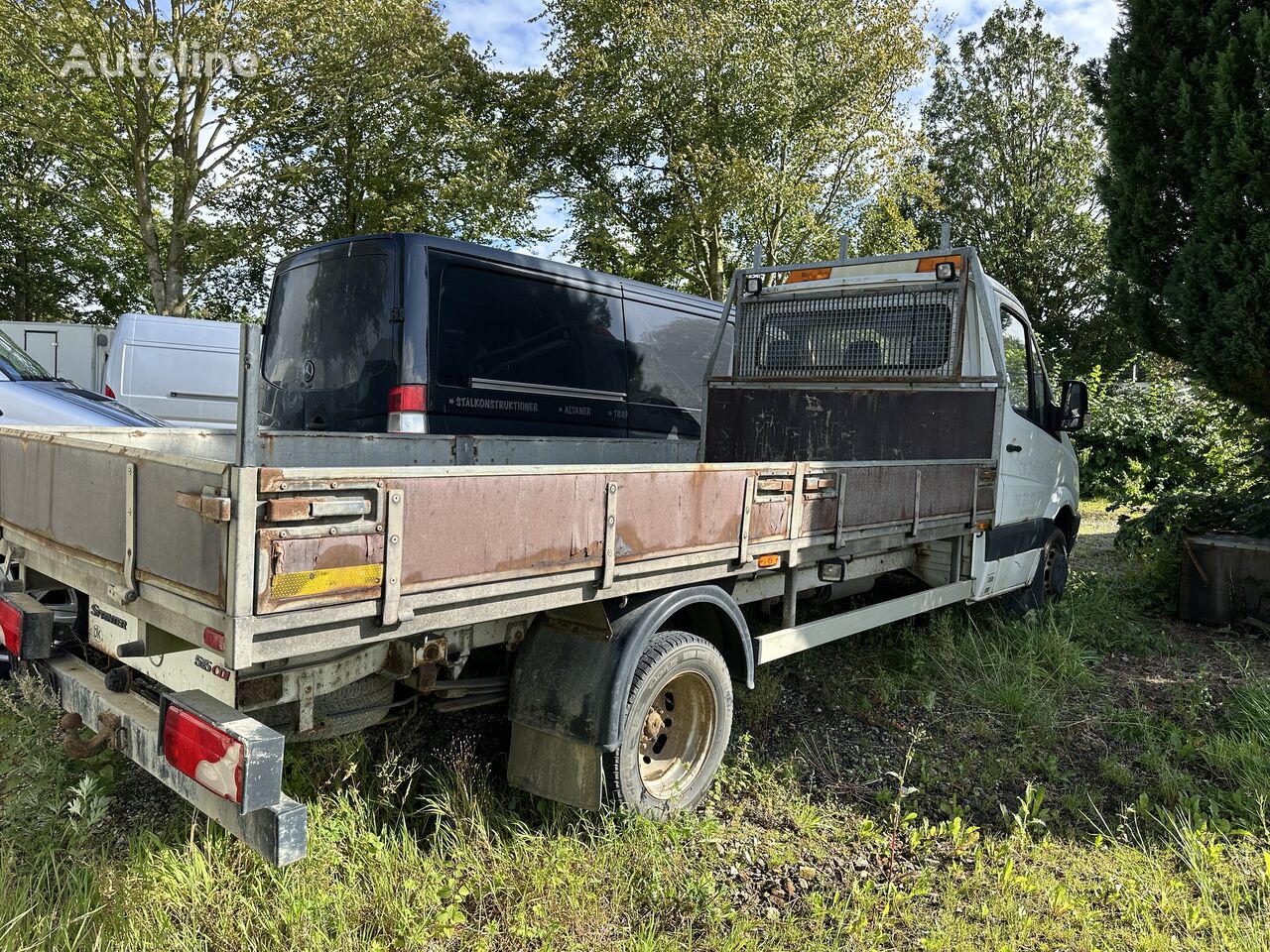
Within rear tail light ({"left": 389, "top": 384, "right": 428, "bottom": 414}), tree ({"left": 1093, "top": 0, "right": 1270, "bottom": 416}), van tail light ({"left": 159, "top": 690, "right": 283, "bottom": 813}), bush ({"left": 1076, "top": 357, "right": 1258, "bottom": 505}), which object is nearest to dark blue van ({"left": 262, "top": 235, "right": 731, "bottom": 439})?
rear tail light ({"left": 389, "top": 384, "right": 428, "bottom": 414})

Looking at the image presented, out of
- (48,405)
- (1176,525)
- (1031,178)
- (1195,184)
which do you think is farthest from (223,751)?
(1031,178)

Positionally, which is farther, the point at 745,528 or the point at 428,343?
the point at 428,343

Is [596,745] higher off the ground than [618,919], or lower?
higher

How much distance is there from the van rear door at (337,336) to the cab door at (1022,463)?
12.5ft

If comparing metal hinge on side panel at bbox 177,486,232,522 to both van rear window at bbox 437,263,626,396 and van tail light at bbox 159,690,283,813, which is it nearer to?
van tail light at bbox 159,690,283,813

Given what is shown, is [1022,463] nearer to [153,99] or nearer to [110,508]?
[110,508]

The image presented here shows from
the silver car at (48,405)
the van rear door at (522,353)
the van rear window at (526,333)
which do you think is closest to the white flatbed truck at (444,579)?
the van rear door at (522,353)

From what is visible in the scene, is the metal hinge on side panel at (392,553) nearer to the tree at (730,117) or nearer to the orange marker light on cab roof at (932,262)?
the orange marker light on cab roof at (932,262)

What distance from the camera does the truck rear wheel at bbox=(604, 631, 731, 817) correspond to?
119 inches

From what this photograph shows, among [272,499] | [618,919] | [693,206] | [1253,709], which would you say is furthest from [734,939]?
[693,206]

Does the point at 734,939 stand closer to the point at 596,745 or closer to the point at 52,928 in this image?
the point at 596,745

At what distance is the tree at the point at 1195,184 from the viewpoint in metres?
5.88

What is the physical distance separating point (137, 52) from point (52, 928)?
47.5 feet

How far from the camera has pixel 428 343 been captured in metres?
5.68
